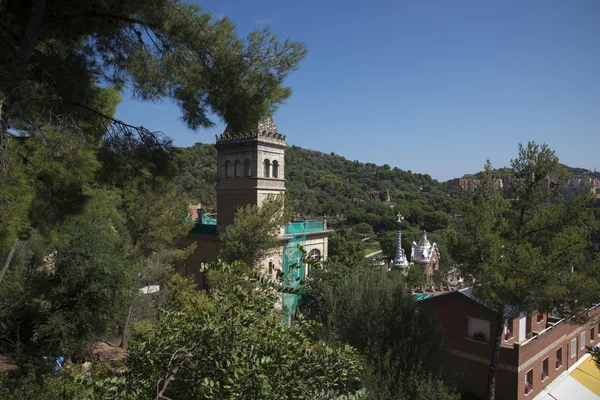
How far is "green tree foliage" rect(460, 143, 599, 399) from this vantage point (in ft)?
35.4

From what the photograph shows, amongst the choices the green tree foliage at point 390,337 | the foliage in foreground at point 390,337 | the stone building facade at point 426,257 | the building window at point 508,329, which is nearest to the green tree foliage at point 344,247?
the stone building facade at point 426,257

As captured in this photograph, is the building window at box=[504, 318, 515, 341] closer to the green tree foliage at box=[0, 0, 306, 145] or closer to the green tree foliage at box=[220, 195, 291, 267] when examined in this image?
the green tree foliage at box=[220, 195, 291, 267]

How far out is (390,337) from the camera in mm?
11000

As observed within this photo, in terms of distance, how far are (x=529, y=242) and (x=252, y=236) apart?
9.20m

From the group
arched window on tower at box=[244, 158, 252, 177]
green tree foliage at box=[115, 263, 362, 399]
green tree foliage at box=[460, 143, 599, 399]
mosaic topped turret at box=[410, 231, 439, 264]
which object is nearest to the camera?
green tree foliage at box=[115, 263, 362, 399]

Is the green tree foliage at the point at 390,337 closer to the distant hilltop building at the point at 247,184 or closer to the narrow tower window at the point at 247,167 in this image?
the distant hilltop building at the point at 247,184

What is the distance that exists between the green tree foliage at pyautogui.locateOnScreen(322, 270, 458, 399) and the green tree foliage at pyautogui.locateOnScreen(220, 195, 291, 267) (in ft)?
11.5

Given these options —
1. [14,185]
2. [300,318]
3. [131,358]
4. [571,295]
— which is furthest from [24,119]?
[571,295]

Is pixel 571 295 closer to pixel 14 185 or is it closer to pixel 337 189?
pixel 14 185

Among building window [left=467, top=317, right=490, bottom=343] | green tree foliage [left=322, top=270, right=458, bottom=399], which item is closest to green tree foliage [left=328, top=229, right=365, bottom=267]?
building window [left=467, top=317, right=490, bottom=343]

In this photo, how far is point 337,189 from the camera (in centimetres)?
11919

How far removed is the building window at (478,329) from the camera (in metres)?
14.6

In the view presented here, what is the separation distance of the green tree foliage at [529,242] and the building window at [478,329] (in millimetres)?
2329

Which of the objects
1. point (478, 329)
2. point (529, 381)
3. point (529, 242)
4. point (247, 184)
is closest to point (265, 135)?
point (247, 184)
